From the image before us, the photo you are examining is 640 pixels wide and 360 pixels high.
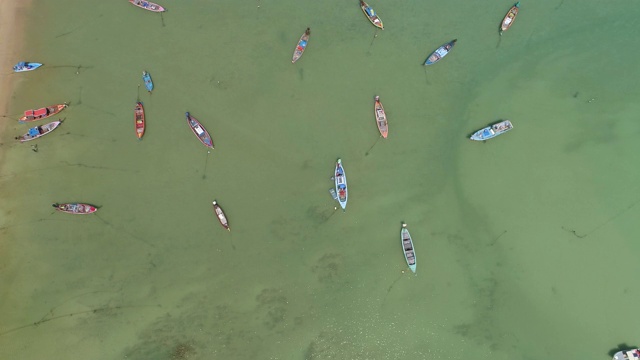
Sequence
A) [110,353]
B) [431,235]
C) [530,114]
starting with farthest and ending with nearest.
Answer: [530,114] → [431,235] → [110,353]

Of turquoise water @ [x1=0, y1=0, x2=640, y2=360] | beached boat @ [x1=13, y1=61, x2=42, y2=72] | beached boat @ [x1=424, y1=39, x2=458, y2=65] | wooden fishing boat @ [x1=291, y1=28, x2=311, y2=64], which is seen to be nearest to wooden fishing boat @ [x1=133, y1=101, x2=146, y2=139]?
turquoise water @ [x1=0, y1=0, x2=640, y2=360]

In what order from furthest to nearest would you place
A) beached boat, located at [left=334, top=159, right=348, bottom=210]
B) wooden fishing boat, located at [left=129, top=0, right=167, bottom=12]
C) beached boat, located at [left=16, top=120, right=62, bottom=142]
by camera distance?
wooden fishing boat, located at [left=129, top=0, right=167, bottom=12] < beached boat, located at [left=16, top=120, right=62, bottom=142] < beached boat, located at [left=334, top=159, right=348, bottom=210]

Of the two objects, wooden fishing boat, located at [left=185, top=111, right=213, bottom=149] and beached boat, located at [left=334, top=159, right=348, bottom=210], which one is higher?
wooden fishing boat, located at [left=185, top=111, right=213, bottom=149]

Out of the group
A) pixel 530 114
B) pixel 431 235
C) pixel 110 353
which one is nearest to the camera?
pixel 110 353

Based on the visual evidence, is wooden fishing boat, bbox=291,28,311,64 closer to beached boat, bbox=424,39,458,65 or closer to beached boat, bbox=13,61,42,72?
beached boat, bbox=424,39,458,65

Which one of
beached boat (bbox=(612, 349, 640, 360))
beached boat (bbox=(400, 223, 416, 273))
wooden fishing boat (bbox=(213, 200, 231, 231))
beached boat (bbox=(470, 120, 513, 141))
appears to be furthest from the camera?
beached boat (bbox=(470, 120, 513, 141))

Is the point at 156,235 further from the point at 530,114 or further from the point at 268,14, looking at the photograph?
the point at 530,114

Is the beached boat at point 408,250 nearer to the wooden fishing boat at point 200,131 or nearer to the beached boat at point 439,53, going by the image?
the beached boat at point 439,53

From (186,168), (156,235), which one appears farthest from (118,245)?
(186,168)
